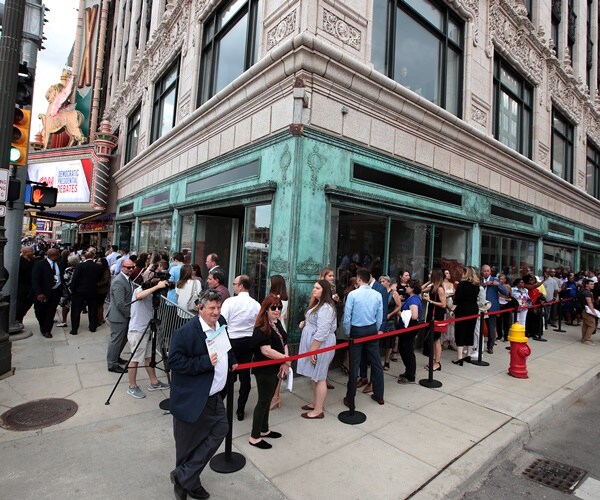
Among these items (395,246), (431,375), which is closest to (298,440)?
(431,375)

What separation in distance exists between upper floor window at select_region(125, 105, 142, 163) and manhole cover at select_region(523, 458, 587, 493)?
62.6 feet

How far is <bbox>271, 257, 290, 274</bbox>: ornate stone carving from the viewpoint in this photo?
6.42 metres

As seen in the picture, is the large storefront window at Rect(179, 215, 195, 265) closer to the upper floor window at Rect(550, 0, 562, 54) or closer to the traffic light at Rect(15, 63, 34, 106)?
the traffic light at Rect(15, 63, 34, 106)

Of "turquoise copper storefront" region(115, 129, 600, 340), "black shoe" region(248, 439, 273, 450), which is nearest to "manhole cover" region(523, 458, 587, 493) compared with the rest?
"black shoe" region(248, 439, 273, 450)

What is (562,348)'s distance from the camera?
369 inches

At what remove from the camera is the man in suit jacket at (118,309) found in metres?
5.74

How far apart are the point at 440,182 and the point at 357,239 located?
3.49 metres

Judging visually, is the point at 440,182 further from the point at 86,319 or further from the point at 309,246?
the point at 86,319

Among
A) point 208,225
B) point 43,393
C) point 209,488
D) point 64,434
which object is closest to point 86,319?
point 208,225

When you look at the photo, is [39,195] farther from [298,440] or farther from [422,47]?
[422,47]

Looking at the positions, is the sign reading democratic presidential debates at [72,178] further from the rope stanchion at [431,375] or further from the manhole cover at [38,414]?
the rope stanchion at [431,375]

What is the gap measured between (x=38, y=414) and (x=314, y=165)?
540 cm

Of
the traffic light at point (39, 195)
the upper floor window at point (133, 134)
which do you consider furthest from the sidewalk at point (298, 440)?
the upper floor window at point (133, 134)

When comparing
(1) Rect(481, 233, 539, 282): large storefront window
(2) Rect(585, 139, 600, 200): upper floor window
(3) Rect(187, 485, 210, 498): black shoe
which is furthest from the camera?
(2) Rect(585, 139, 600, 200): upper floor window
